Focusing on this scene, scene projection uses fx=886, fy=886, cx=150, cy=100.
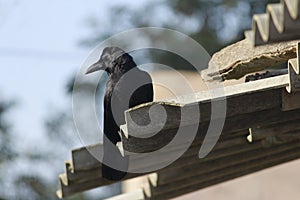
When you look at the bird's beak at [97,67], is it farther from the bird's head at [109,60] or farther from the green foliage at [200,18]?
the green foliage at [200,18]

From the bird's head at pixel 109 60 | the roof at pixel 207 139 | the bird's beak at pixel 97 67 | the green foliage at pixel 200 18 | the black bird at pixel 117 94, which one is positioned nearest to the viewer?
the roof at pixel 207 139

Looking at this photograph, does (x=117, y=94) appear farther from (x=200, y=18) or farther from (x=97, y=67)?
(x=200, y=18)

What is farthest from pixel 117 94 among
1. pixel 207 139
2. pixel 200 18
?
pixel 200 18

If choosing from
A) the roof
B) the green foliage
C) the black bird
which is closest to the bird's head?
the black bird

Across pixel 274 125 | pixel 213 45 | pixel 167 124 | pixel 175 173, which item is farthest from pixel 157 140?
pixel 213 45

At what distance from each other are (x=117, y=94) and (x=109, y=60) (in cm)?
57

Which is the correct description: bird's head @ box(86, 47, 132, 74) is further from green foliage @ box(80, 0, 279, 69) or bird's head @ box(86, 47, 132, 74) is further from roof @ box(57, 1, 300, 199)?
green foliage @ box(80, 0, 279, 69)

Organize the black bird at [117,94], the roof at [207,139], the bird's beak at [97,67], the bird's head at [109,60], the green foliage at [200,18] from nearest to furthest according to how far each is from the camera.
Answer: the roof at [207,139] < the black bird at [117,94] < the bird's head at [109,60] < the bird's beak at [97,67] < the green foliage at [200,18]

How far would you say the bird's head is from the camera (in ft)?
18.4

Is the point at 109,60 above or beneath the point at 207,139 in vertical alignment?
above

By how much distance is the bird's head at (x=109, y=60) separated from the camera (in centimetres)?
560

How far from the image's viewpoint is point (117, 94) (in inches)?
203

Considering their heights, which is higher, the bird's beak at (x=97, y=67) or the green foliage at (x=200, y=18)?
the green foliage at (x=200, y=18)

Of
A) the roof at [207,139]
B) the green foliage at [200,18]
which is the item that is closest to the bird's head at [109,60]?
the roof at [207,139]
